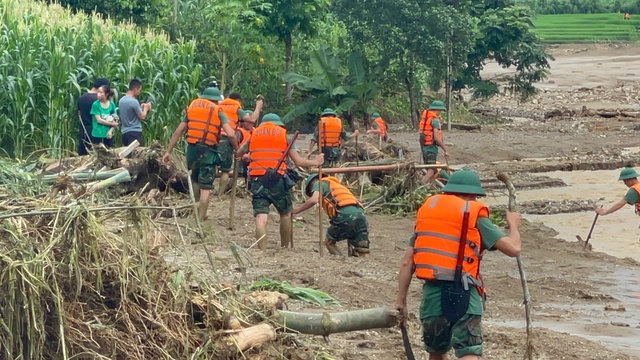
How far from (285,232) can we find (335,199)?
832 millimetres

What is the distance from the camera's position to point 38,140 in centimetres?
1778

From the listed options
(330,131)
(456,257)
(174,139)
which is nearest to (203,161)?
(174,139)

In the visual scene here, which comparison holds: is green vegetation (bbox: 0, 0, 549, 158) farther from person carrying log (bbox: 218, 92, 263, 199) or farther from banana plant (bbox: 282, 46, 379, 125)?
person carrying log (bbox: 218, 92, 263, 199)

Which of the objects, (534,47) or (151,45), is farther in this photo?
(534,47)

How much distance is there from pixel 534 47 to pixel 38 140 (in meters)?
20.6

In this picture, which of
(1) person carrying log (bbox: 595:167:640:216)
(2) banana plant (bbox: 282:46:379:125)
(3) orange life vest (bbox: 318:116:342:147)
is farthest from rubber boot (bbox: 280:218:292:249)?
(2) banana plant (bbox: 282:46:379:125)

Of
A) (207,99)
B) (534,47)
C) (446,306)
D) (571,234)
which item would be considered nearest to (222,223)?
(207,99)

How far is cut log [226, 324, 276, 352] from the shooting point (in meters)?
6.80

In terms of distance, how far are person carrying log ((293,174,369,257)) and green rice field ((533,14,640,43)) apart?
49075mm

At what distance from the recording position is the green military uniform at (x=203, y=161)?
46.2 feet

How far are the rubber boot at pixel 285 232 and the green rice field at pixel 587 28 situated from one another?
161 feet

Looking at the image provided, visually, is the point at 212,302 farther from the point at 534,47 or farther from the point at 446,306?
the point at 534,47

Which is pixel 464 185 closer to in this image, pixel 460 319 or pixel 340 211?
pixel 460 319

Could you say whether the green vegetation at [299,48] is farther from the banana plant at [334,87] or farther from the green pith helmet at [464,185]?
the green pith helmet at [464,185]
